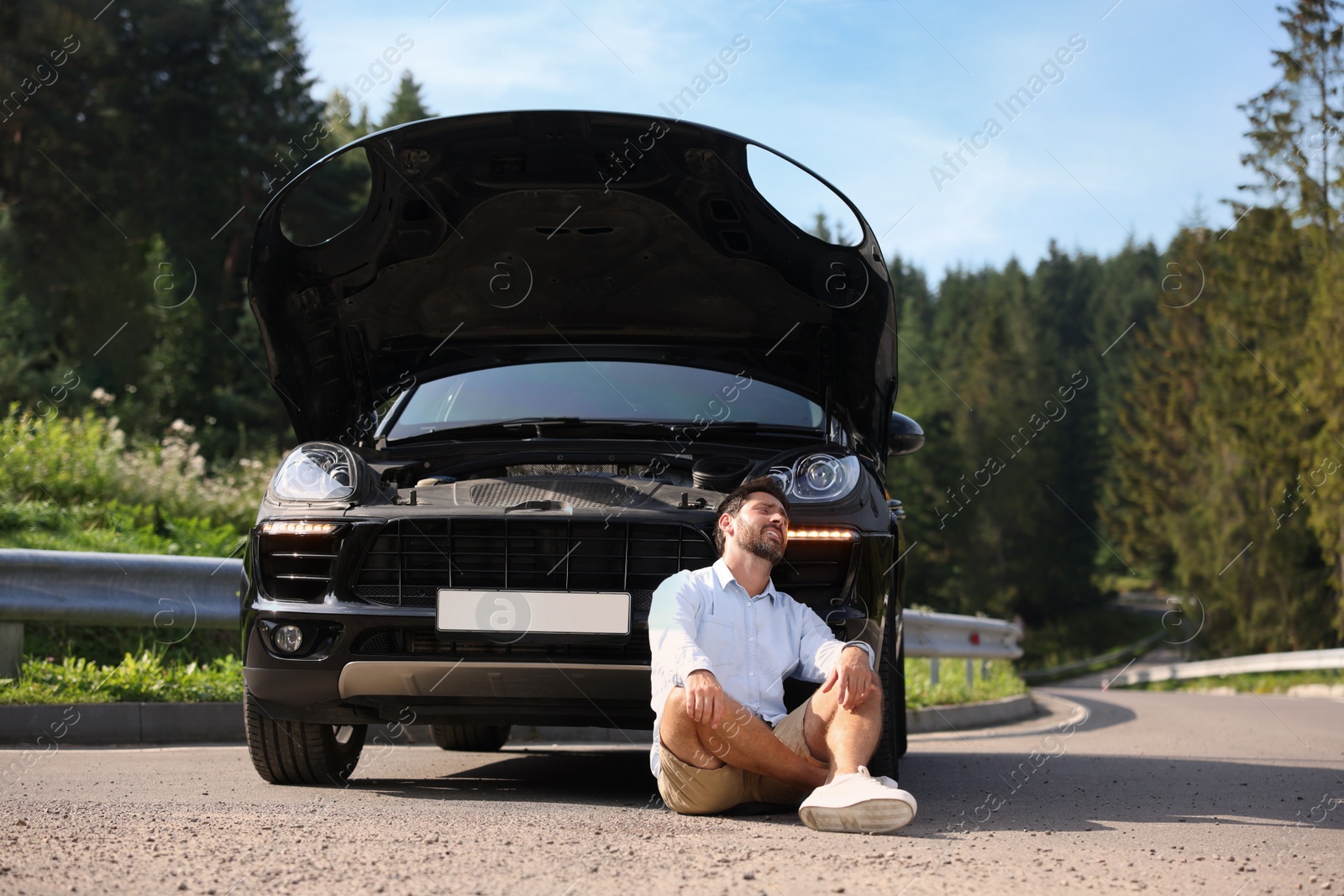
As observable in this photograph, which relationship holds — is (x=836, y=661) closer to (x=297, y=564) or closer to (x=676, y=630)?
(x=676, y=630)

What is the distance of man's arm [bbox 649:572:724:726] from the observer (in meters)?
3.67

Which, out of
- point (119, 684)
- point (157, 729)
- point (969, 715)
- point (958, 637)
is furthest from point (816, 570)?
point (958, 637)

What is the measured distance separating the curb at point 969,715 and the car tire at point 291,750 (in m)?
5.13

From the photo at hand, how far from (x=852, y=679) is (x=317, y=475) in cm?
184

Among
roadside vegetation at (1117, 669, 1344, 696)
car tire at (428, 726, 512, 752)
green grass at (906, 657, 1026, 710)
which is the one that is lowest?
roadside vegetation at (1117, 669, 1344, 696)

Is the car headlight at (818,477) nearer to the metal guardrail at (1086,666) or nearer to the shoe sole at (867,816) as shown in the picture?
the shoe sole at (867,816)

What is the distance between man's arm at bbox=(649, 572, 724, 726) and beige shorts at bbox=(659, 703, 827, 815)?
0.73 feet

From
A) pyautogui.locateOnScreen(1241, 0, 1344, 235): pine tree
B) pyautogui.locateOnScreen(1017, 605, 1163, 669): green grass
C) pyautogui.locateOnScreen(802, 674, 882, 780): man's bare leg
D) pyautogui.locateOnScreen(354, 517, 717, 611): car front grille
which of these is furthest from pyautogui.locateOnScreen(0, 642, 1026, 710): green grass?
pyautogui.locateOnScreen(1017, 605, 1163, 669): green grass

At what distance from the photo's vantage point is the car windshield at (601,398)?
5090 mm

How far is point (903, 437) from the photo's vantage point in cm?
532

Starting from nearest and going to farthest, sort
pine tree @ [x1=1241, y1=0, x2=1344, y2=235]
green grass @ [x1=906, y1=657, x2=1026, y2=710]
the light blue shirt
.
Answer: the light blue shirt, green grass @ [x1=906, y1=657, x2=1026, y2=710], pine tree @ [x1=1241, y1=0, x2=1344, y2=235]

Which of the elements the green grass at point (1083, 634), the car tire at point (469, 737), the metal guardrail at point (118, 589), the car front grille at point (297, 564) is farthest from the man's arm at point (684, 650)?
the green grass at point (1083, 634)

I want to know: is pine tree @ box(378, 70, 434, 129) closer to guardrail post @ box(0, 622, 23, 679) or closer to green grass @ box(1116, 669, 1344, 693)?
green grass @ box(1116, 669, 1344, 693)

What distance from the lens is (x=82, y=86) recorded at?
118 ft
